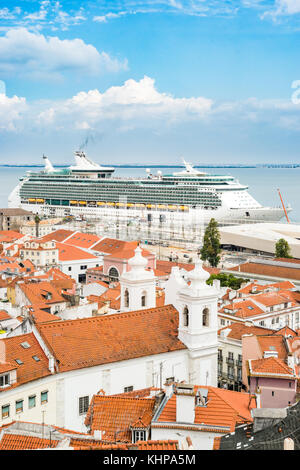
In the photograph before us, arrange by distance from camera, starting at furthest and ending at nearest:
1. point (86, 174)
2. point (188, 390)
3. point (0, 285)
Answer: point (86, 174) < point (0, 285) < point (188, 390)

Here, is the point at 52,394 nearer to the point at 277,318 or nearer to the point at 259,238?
the point at 277,318

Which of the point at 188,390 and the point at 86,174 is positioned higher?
the point at 86,174

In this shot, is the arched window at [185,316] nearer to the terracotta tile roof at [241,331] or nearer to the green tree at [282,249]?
the terracotta tile roof at [241,331]

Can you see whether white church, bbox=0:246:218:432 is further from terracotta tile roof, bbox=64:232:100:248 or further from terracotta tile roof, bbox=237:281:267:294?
terracotta tile roof, bbox=64:232:100:248

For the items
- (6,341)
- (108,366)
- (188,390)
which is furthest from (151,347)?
(188,390)

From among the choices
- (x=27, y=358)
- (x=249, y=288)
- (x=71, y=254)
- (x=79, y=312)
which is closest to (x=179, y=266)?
(x=71, y=254)

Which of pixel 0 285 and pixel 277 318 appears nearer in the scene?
pixel 277 318
